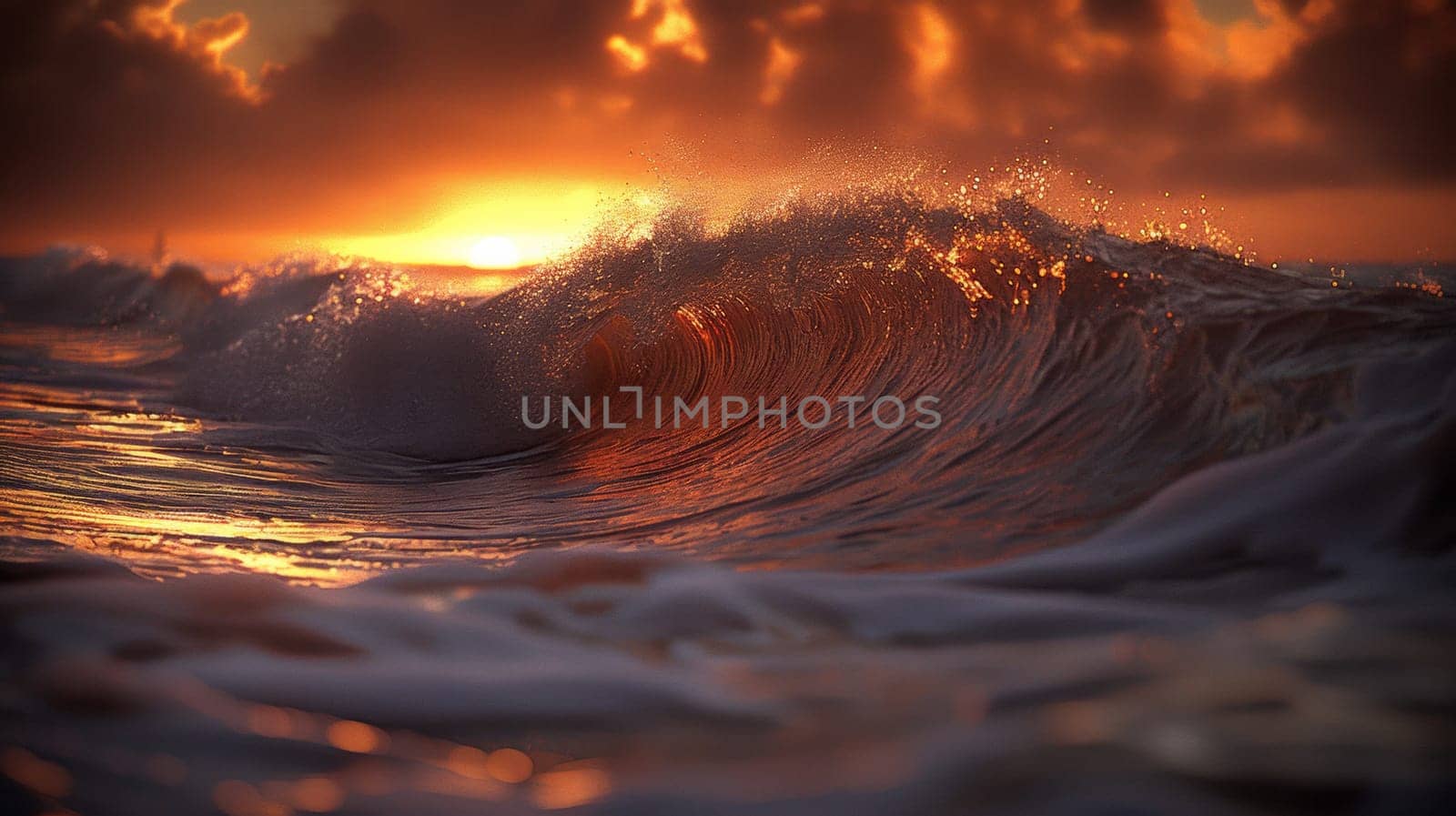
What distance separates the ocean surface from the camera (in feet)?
3.52

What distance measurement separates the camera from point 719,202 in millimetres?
4625

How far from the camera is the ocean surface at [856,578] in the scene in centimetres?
107

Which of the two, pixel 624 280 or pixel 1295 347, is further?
pixel 624 280

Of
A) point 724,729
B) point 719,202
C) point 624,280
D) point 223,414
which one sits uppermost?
point 719,202

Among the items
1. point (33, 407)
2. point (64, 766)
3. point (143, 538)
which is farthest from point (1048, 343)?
point (33, 407)

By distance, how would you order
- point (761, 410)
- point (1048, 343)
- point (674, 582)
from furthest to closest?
point (761, 410)
point (1048, 343)
point (674, 582)

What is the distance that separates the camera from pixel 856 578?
1776mm

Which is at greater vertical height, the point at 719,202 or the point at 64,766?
the point at 719,202

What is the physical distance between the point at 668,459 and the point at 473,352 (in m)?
1.75

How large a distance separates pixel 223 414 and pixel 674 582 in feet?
14.5

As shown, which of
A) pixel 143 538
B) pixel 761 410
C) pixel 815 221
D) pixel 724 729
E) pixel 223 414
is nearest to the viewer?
pixel 724 729

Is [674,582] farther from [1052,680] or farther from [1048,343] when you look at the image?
[1048,343]

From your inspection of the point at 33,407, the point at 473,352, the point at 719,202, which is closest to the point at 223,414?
the point at 33,407

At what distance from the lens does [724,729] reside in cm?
118
